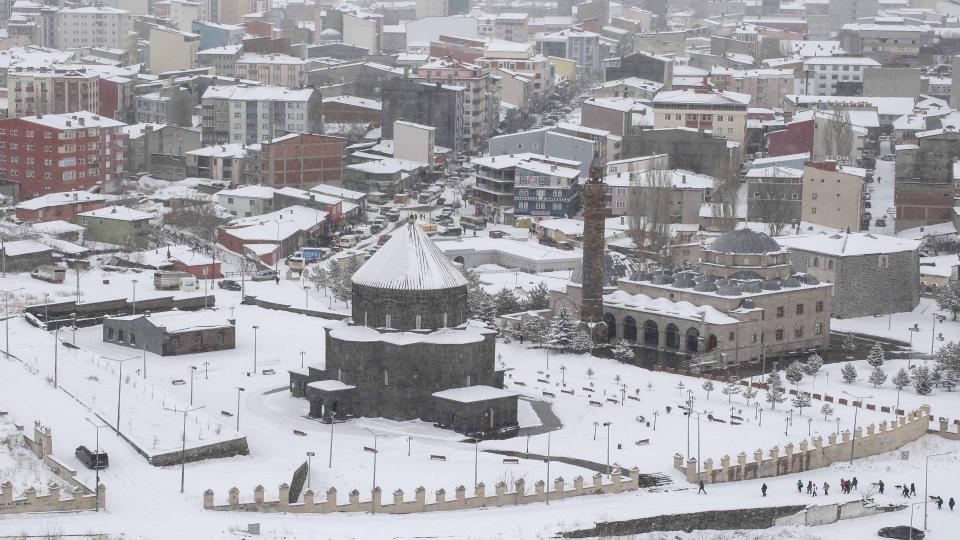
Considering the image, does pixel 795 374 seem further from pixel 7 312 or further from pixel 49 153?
pixel 49 153

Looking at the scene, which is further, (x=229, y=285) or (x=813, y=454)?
(x=229, y=285)

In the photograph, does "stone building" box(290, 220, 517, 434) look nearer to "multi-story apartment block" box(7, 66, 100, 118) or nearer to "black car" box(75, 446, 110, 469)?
"black car" box(75, 446, 110, 469)

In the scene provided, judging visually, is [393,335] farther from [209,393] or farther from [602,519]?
[602,519]

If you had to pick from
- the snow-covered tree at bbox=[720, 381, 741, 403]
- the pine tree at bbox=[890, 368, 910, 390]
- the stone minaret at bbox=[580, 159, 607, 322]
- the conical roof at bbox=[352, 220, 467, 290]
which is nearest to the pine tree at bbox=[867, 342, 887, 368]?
the pine tree at bbox=[890, 368, 910, 390]

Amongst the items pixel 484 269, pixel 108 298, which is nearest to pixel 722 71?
pixel 484 269

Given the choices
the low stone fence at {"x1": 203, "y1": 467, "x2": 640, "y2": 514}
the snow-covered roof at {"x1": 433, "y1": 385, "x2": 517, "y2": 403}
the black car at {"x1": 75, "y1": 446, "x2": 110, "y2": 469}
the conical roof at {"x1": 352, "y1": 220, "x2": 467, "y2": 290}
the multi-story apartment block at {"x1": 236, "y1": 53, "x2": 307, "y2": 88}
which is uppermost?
the conical roof at {"x1": 352, "y1": 220, "x2": 467, "y2": 290}

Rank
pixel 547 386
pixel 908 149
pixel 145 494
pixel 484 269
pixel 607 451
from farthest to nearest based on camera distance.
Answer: pixel 908 149 → pixel 484 269 → pixel 547 386 → pixel 607 451 → pixel 145 494

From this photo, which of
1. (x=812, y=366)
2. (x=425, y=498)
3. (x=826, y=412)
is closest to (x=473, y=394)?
(x=425, y=498)
